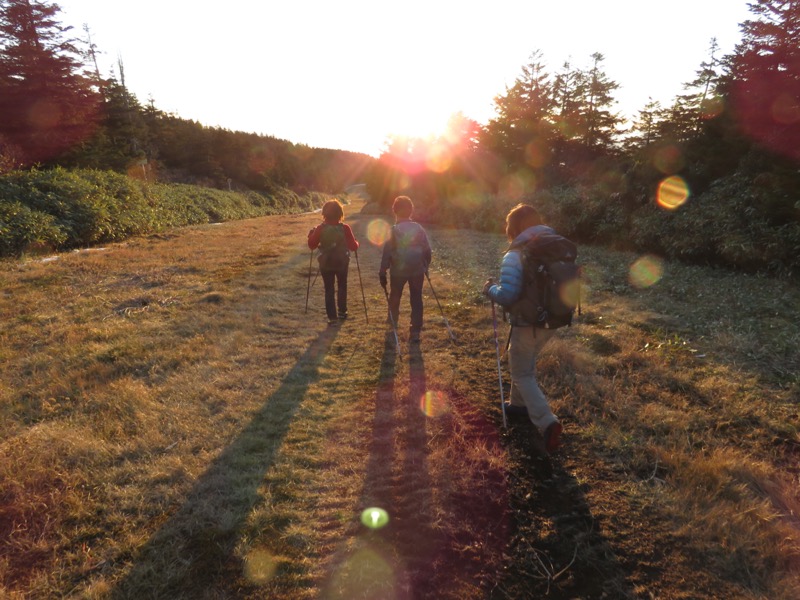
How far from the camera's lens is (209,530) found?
300 cm

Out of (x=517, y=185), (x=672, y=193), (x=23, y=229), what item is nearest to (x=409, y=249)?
(x=672, y=193)

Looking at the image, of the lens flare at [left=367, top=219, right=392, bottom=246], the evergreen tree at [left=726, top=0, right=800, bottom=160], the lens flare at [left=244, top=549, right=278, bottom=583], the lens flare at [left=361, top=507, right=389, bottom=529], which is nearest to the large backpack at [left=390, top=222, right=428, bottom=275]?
the lens flare at [left=361, top=507, right=389, bottom=529]

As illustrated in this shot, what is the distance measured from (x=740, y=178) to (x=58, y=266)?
68.2 feet

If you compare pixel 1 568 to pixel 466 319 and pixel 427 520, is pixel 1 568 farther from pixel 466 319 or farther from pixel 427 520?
pixel 466 319

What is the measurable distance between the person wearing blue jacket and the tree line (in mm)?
9780

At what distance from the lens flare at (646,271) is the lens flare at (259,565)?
10700mm

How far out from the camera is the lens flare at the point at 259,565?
2.62m

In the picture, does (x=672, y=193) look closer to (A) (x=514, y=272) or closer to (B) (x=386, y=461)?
(A) (x=514, y=272)

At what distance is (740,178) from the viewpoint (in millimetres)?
11648

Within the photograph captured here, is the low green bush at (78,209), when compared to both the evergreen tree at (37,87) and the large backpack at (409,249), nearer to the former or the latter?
the evergreen tree at (37,87)

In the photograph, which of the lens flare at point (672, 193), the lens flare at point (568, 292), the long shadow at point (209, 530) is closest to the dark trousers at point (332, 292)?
the long shadow at point (209, 530)

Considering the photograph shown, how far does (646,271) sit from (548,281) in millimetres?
10437

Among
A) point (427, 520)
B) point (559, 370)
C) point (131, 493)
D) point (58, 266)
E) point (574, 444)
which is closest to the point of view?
point (427, 520)

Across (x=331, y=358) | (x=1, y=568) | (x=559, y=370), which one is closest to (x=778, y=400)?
(x=559, y=370)
